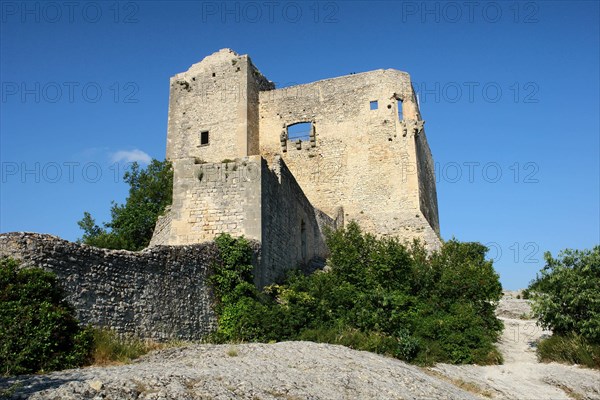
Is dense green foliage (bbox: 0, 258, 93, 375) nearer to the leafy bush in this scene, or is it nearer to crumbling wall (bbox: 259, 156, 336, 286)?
crumbling wall (bbox: 259, 156, 336, 286)

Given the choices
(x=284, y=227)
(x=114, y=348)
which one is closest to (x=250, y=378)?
(x=114, y=348)

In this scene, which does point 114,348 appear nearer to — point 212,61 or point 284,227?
point 284,227

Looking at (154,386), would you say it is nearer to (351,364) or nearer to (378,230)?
(351,364)

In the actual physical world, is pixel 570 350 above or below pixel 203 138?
below

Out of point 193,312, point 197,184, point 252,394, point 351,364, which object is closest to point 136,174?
point 197,184

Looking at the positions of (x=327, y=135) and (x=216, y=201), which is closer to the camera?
(x=216, y=201)

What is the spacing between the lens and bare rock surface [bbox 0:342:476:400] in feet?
23.2

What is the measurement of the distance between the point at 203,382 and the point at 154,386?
0.74m

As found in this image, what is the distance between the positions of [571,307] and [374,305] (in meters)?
5.41

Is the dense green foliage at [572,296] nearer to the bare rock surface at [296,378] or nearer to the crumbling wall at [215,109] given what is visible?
the bare rock surface at [296,378]

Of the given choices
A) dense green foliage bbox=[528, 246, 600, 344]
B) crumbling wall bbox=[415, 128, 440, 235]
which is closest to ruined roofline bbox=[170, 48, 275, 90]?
crumbling wall bbox=[415, 128, 440, 235]

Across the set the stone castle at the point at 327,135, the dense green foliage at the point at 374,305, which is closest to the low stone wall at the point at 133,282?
the dense green foliage at the point at 374,305

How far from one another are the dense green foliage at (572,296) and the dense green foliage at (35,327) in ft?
39.3

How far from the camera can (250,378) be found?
27.6 feet
